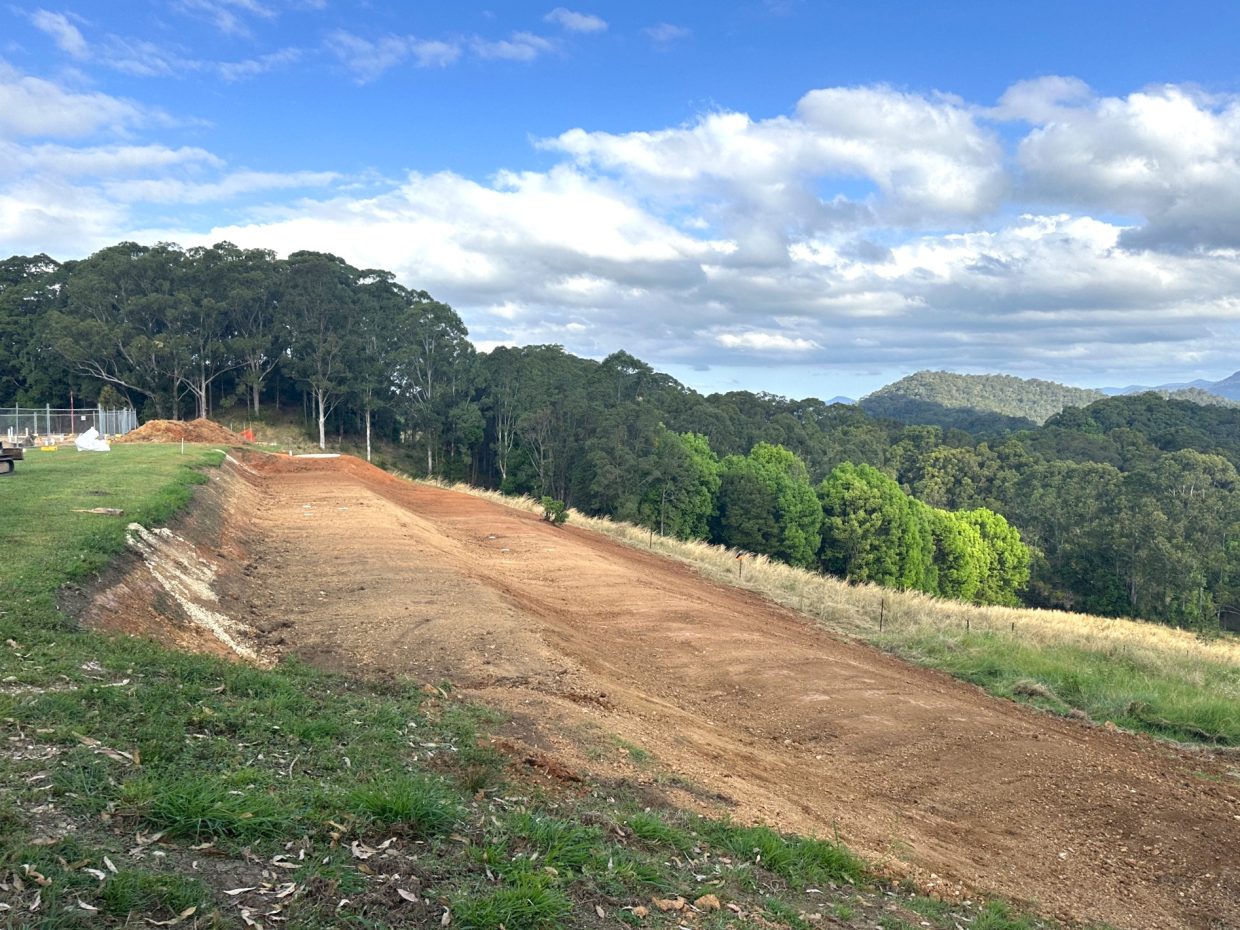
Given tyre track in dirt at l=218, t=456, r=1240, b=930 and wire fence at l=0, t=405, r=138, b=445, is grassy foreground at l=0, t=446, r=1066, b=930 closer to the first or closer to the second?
tyre track in dirt at l=218, t=456, r=1240, b=930

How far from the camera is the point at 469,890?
400cm

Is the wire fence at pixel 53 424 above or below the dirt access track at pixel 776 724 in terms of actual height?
above

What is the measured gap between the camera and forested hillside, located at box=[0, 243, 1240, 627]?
53.2m

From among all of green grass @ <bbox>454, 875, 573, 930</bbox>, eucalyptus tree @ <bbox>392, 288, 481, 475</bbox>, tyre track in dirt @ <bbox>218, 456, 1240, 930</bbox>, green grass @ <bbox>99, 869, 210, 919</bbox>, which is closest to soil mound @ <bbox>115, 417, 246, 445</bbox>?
tyre track in dirt @ <bbox>218, 456, 1240, 930</bbox>

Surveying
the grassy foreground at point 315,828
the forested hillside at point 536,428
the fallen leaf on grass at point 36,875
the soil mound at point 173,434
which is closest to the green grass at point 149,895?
the grassy foreground at point 315,828

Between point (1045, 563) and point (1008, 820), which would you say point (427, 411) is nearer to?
point (1045, 563)

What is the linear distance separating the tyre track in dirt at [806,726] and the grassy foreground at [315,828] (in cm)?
114

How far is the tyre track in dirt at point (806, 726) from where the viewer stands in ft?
22.5

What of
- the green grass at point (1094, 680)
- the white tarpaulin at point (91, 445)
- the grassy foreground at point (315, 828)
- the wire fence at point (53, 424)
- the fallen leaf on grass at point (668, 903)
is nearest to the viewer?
the grassy foreground at point (315, 828)

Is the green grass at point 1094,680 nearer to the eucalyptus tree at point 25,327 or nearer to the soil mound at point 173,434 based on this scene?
the soil mound at point 173,434

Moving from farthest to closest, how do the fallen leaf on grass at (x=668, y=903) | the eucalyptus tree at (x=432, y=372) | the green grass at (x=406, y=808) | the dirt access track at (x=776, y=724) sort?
1. the eucalyptus tree at (x=432, y=372)
2. the dirt access track at (x=776, y=724)
3. the green grass at (x=406, y=808)
4. the fallen leaf on grass at (x=668, y=903)

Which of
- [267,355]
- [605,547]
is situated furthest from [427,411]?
[605,547]

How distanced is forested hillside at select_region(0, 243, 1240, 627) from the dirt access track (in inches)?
1477

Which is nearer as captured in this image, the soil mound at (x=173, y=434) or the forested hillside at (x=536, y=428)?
the soil mound at (x=173, y=434)
